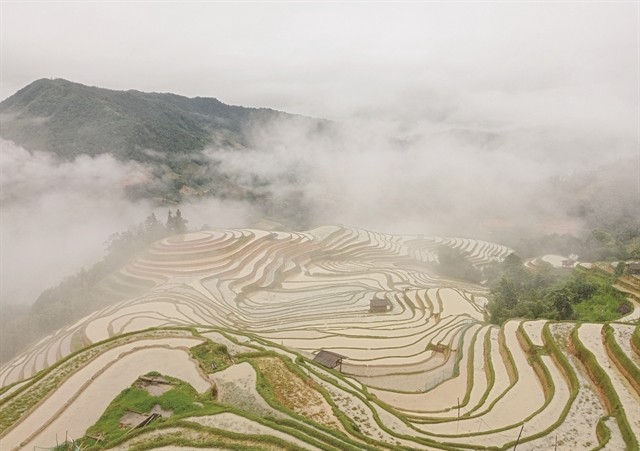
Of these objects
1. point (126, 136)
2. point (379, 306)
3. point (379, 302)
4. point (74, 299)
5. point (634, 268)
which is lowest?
point (379, 306)

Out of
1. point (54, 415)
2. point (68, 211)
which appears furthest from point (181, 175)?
point (54, 415)

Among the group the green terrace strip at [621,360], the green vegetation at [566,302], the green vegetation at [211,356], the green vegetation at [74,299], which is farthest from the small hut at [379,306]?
the green vegetation at [74,299]

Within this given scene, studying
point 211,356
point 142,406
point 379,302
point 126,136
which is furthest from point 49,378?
point 126,136

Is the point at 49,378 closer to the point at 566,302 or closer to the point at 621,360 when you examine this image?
the point at 621,360

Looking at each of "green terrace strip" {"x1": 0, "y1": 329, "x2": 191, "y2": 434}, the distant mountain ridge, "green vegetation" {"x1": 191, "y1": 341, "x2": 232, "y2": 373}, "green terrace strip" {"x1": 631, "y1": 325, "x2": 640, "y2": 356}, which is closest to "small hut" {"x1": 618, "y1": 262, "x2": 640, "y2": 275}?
"green terrace strip" {"x1": 631, "y1": 325, "x2": 640, "y2": 356}

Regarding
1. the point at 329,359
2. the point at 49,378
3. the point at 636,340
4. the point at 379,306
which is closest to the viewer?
the point at 49,378

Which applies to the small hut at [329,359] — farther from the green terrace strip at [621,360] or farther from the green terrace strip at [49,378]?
the green terrace strip at [621,360]

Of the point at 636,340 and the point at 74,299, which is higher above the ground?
the point at 636,340
